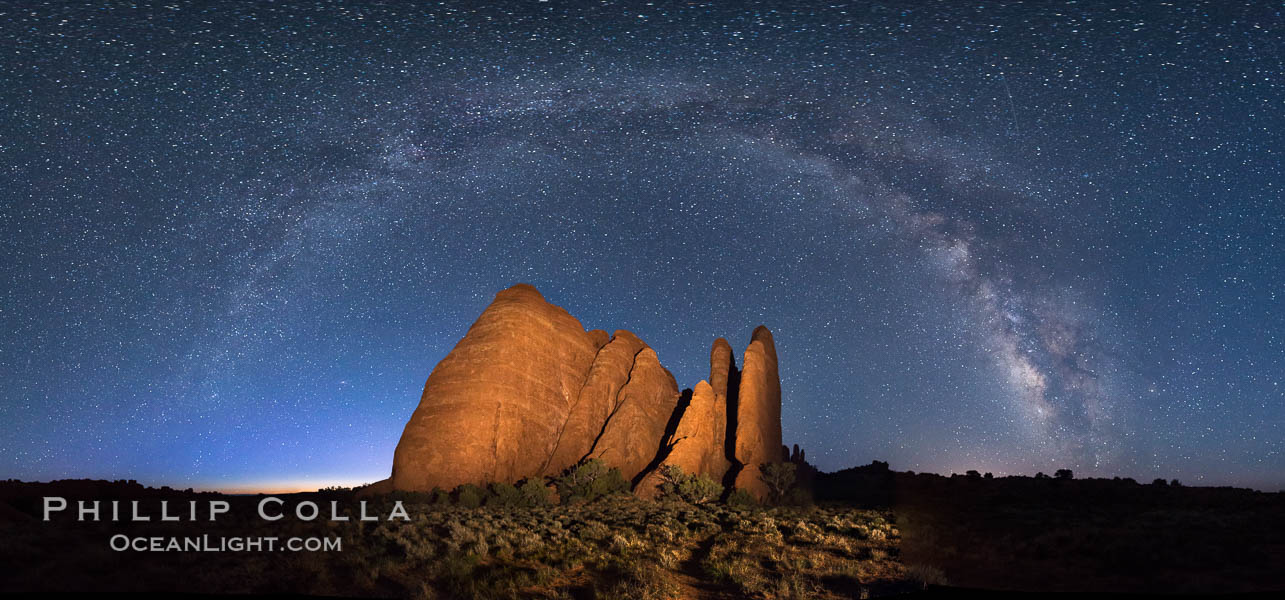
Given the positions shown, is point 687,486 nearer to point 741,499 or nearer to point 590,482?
point 741,499

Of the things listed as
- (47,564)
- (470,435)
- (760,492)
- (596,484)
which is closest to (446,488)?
(470,435)

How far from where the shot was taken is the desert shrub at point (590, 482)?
3984 cm

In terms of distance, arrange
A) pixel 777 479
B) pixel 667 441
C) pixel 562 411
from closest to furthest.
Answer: pixel 777 479 < pixel 562 411 < pixel 667 441

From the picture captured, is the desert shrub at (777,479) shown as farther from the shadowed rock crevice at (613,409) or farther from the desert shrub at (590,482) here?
the shadowed rock crevice at (613,409)

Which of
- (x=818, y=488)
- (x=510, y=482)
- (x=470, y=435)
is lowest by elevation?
(x=818, y=488)

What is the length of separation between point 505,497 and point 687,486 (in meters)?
11.9

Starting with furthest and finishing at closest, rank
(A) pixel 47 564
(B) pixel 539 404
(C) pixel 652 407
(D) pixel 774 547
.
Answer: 1. (C) pixel 652 407
2. (B) pixel 539 404
3. (D) pixel 774 547
4. (A) pixel 47 564

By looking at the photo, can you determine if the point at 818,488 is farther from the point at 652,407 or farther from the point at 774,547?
the point at 774,547

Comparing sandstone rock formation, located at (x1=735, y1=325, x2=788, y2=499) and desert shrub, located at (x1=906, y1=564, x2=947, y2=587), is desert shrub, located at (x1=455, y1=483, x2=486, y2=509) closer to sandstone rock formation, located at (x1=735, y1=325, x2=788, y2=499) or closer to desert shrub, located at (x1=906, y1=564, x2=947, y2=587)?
sandstone rock formation, located at (x1=735, y1=325, x2=788, y2=499)

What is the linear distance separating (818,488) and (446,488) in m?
36.4

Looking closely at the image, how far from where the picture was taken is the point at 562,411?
1998 inches

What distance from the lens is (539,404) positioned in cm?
4834

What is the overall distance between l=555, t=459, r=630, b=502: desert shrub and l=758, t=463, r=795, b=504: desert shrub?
10294mm

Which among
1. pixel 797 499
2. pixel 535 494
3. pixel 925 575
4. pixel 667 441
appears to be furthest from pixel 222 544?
pixel 667 441
